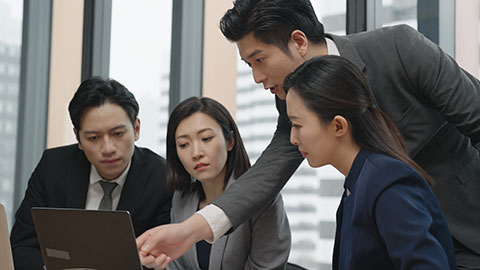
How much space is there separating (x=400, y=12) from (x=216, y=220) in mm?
1210

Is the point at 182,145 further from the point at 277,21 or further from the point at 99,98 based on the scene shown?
the point at 277,21

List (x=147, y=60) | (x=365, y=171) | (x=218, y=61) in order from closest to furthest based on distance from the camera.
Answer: (x=365, y=171), (x=218, y=61), (x=147, y=60)

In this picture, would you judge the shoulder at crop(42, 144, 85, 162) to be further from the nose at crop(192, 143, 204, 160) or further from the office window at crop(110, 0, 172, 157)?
the office window at crop(110, 0, 172, 157)

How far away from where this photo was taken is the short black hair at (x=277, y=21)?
5.21 feet

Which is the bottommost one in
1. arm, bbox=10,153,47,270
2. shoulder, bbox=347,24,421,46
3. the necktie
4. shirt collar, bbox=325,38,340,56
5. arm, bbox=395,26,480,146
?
arm, bbox=10,153,47,270

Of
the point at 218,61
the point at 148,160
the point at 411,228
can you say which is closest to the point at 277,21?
the point at 411,228

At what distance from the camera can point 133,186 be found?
252cm

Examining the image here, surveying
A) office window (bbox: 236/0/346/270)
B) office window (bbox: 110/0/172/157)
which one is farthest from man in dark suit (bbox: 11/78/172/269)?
office window (bbox: 110/0/172/157)

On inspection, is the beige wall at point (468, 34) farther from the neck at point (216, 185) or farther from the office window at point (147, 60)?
the office window at point (147, 60)

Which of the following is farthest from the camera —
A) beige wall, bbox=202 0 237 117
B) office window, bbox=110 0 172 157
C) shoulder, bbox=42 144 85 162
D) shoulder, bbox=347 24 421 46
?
office window, bbox=110 0 172 157

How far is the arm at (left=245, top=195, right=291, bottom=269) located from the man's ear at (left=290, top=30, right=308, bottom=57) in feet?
2.42

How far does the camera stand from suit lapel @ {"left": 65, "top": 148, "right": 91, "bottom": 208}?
2518 mm

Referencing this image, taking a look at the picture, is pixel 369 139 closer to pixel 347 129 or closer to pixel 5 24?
pixel 347 129

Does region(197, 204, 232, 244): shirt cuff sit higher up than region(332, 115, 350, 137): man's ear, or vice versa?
region(332, 115, 350, 137): man's ear
